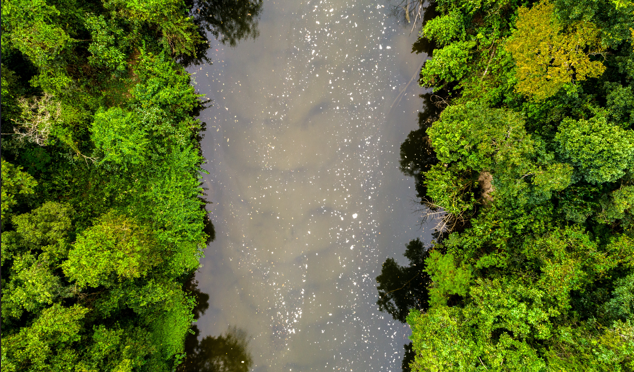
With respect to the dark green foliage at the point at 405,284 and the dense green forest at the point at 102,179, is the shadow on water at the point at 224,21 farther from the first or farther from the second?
the dark green foliage at the point at 405,284

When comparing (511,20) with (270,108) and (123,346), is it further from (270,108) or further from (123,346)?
(123,346)

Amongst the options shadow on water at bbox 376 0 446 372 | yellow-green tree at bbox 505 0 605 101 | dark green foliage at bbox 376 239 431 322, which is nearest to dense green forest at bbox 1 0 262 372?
dark green foliage at bbox 376 239 431 322

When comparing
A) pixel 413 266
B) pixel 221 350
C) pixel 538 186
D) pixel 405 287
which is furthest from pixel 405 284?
pixel 221 350

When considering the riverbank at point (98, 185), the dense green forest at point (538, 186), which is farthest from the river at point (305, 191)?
the dense green forest at point (538, 186)

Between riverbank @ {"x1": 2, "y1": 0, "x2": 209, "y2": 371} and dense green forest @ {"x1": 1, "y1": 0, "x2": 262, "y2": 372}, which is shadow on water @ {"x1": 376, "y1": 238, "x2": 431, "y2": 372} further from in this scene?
riverbank @ {"x1": 2, "y1": 0, "x2": 209, "y2": 371}

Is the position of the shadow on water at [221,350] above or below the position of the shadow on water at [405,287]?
below

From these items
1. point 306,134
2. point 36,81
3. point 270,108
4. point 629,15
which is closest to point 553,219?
point 629,15

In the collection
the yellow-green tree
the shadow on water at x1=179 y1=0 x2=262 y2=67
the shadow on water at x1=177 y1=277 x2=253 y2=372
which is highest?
the shadow on water at x1=179 y1=0 x2=262 y2=67
